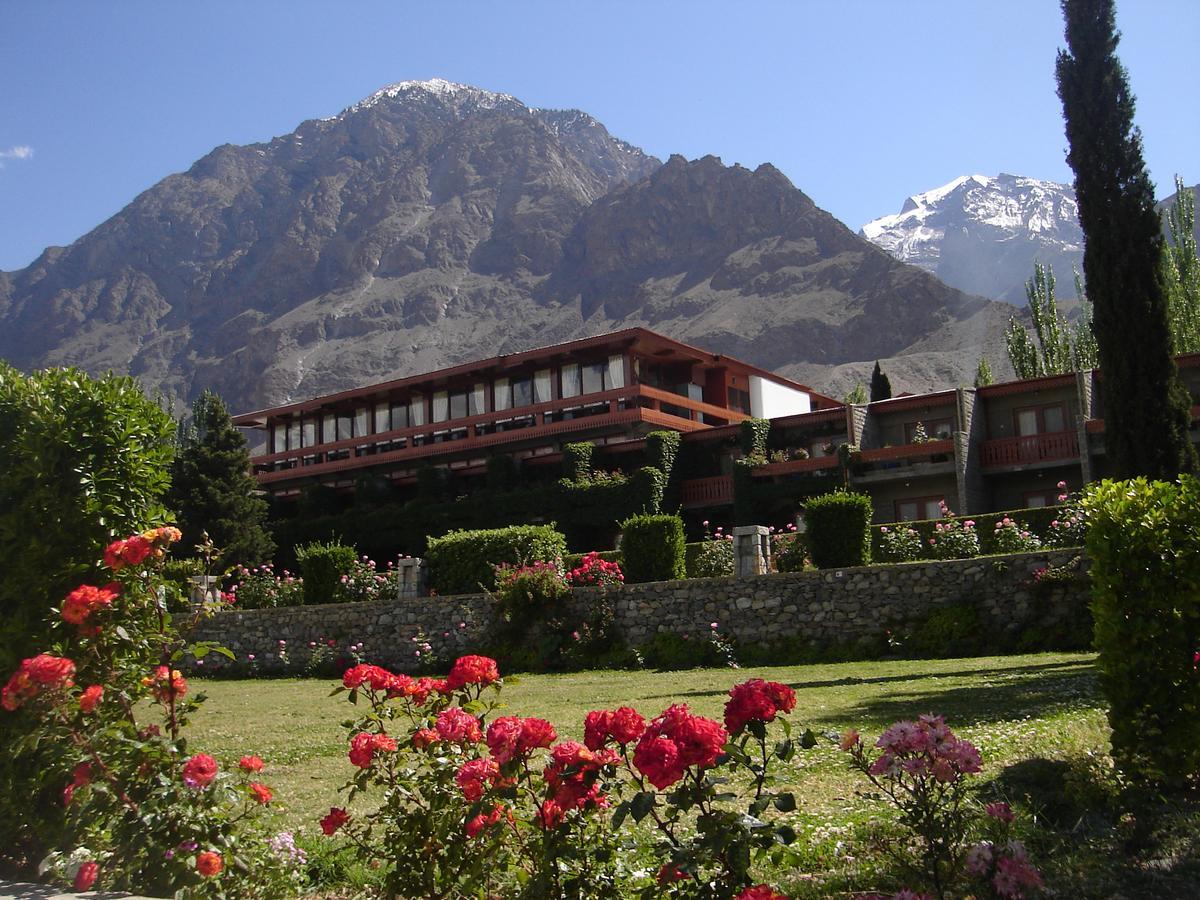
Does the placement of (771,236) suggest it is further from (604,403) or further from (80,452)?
(80,452)

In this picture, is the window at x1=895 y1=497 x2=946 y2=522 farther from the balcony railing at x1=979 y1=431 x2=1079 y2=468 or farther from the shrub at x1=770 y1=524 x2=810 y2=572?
the shrub at x1=770 y1=524 x2=810 y2=572

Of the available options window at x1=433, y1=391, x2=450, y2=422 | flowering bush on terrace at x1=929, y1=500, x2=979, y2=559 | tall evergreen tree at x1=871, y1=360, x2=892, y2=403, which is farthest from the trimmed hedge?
tall evergreen tree at x1=871, y1=360, x2=892, y2=403

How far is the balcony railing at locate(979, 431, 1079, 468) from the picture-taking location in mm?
35250

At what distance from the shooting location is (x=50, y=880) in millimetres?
5559

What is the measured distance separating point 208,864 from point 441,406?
4781cm

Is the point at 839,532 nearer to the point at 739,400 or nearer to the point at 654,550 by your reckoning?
the point at 654,550

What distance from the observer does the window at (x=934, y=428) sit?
124 feet

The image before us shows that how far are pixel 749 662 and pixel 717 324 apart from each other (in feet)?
470

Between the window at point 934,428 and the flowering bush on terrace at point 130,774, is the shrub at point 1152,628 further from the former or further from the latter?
the window at point 934,428

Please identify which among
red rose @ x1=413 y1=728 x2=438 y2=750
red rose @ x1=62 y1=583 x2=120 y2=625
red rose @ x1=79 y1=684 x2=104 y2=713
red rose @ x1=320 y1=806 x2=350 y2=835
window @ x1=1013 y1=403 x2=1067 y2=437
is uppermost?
window @ x1=1013 y1=403 x2=1067 y2=437

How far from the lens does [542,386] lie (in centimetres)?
4838

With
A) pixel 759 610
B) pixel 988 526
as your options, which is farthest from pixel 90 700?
pixel 988 526

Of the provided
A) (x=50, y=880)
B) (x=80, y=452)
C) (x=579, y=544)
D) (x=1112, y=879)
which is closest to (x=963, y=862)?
(x=1112, y=879)

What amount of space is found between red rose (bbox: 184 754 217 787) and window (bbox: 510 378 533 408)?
43.9 m
